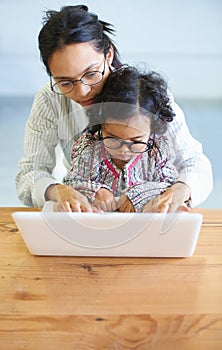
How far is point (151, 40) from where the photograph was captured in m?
3.72

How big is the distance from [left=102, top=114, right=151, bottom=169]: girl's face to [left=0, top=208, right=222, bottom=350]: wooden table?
271mm

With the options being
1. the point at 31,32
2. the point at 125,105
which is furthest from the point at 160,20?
the point at 125,105

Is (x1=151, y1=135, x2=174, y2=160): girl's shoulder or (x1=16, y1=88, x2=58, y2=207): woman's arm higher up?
(x1=151, y1=135, x2=174, y2=160): girl's shoulder

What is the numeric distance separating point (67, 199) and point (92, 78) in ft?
1.09

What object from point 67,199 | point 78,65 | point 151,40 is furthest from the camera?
point 151,40

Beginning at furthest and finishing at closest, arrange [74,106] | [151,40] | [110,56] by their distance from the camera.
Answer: [151,40] → [74,106] → [110,56]

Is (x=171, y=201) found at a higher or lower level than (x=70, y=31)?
lower

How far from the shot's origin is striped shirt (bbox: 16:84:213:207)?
4.59 feet

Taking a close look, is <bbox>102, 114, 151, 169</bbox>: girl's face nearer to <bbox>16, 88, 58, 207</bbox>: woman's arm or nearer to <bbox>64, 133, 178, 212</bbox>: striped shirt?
<bbox>64, 133, 178, 212</bbox>: striped shirt

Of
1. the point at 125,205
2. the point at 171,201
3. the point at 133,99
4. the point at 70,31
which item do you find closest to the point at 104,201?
the point at 125,205

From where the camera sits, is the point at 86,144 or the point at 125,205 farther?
the point at 86,144

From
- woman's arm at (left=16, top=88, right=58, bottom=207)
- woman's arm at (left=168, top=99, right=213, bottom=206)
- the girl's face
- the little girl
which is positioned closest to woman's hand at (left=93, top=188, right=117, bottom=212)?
the little girl

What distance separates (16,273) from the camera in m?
0.98

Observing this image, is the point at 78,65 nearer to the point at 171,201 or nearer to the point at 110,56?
the point at 110,56
